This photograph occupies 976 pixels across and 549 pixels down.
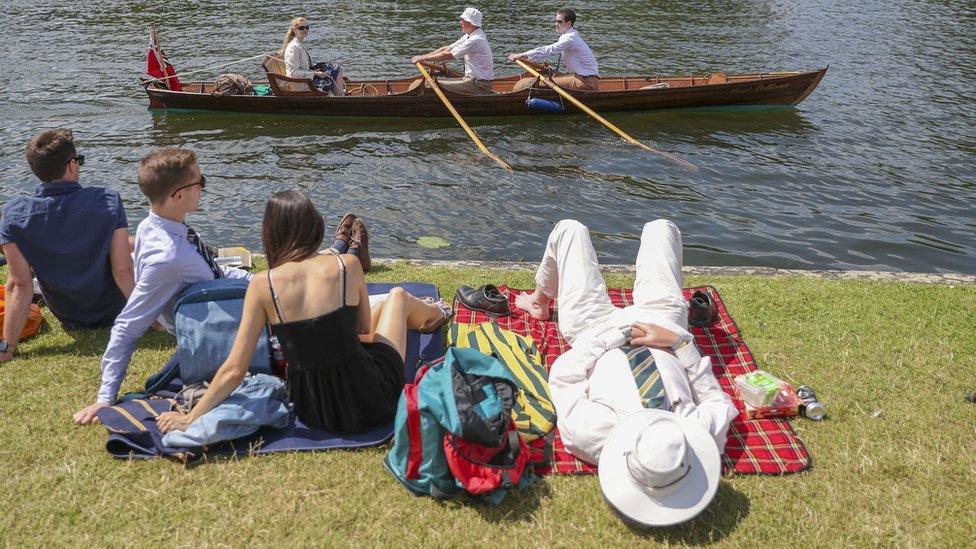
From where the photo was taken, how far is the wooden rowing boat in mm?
14719

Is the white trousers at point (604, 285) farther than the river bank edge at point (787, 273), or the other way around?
the river bank edge at point (787, 273)

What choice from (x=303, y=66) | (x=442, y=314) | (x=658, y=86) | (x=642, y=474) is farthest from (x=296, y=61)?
(x=642, y=474)

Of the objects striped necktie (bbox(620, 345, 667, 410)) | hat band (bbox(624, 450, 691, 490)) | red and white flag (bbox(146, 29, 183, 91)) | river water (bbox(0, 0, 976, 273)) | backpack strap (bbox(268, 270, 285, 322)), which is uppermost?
backpack strap (bbox(268, 270, 285, 322))

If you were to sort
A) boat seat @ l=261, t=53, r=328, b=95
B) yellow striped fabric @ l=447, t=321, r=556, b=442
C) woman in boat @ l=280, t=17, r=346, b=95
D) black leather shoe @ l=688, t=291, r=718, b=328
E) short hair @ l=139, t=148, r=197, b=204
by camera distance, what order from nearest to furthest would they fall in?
yellow striped fabric @ l=447, t=321, r=556, b=442, short hair @ l=139, t=148, r=197, b=204, black leather shoe @ l=688, t=291, r=718, b=328, woman in boat @ l=280, t=17, r=346, b=95, boat seat @ l=261, t=53, r=328, b=95

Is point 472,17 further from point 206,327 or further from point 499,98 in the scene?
point 206,327

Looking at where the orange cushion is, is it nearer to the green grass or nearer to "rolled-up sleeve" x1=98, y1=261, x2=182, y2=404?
the green grass

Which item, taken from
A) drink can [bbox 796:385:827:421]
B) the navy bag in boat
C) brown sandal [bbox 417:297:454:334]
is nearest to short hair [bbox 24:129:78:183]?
the navy bag in boat

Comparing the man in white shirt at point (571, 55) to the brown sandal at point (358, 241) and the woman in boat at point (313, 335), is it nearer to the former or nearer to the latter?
the brown sandal at point (358, 241)

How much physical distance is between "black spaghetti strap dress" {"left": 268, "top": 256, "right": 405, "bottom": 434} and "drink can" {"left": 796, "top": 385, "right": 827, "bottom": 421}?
7.96 ft

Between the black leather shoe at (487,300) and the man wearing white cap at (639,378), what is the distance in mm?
165

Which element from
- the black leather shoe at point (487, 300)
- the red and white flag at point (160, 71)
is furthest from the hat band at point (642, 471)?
the red and white flag at point (160, 71)

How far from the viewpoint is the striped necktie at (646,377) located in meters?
4.31

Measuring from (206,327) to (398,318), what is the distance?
112cm

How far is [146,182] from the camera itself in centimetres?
481
